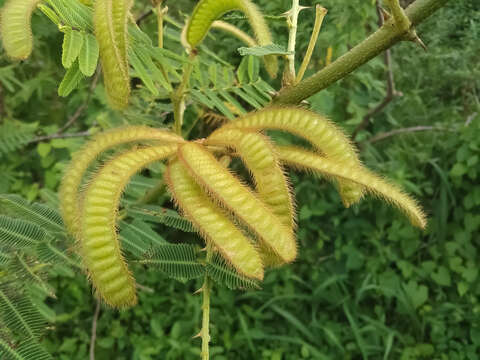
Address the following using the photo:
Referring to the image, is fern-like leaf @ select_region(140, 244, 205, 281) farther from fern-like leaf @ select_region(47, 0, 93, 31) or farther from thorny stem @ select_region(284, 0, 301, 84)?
fern-like leaf @ select_region(47, 0, 93, 31)

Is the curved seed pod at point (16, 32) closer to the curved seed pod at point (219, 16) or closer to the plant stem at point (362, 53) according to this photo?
the curved seed pod at point (219, 16)

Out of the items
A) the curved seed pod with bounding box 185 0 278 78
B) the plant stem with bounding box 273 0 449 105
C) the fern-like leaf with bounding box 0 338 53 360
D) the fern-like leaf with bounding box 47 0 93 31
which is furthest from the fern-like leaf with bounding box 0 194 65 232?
the plant stem with bounding box 273 0 449 105

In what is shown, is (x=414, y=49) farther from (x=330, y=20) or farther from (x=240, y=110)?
(x=240, y=110)

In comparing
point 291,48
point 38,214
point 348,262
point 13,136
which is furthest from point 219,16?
point 348,262

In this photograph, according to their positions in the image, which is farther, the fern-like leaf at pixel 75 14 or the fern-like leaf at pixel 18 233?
the fern-like leaf at pixel 18 233

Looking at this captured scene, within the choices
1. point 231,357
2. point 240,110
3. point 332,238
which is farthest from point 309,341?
point 240,110

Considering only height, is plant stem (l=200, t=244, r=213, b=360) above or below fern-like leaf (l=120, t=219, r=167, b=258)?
above

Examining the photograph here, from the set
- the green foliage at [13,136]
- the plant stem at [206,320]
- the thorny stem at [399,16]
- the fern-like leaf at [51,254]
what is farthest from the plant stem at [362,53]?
the green foliage at [13,136]
